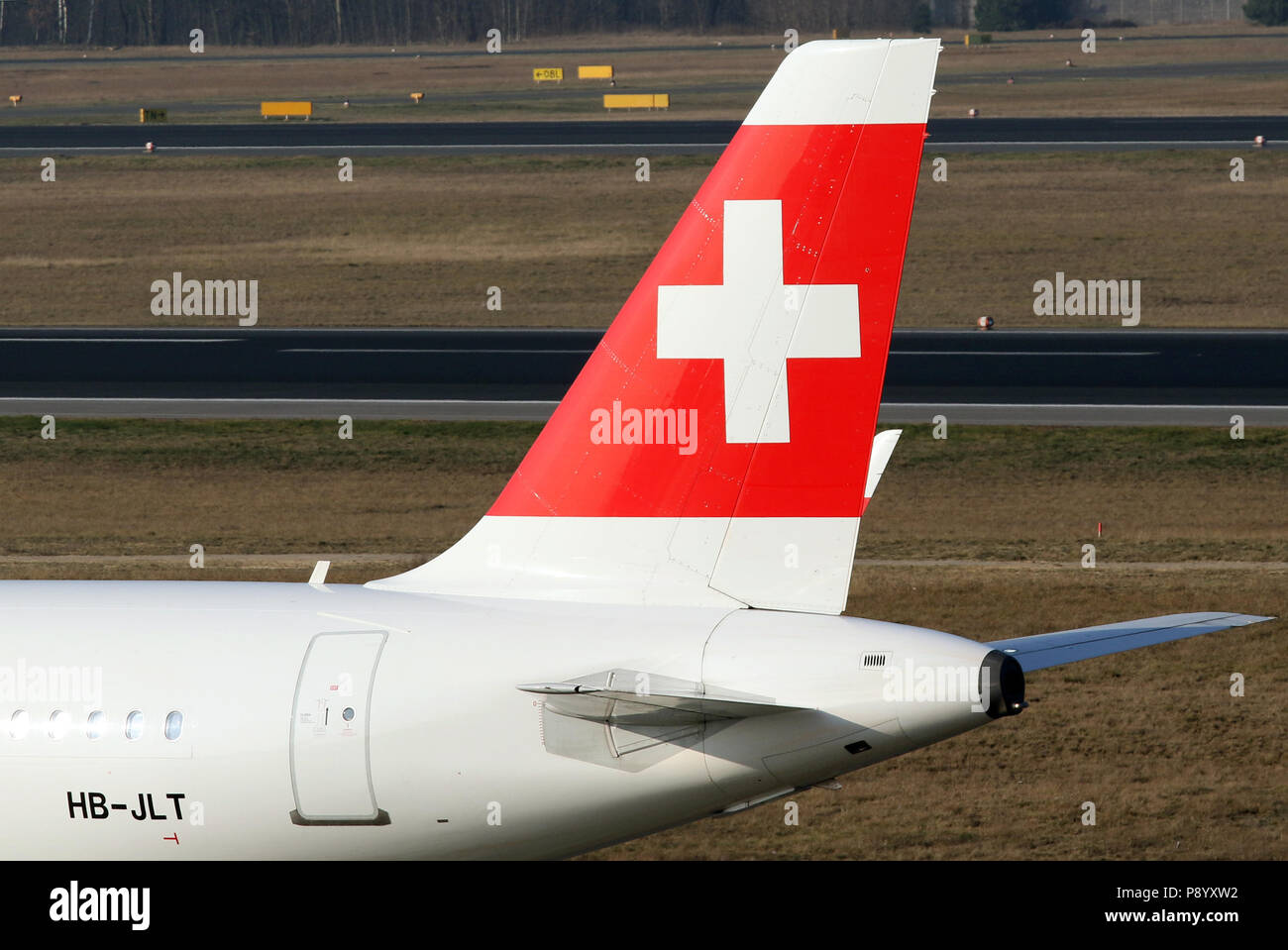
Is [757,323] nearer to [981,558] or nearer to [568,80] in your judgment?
[981,558]

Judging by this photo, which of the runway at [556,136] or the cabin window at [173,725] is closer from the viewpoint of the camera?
the cabin window at [173,725]

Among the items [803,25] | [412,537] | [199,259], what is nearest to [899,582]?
[412,537]

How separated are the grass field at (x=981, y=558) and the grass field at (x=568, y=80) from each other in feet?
250

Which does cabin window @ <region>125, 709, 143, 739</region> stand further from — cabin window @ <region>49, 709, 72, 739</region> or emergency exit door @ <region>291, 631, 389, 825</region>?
emergency exit door @ <region>291, 631, 389, 825</region>

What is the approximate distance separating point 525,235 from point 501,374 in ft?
87.8

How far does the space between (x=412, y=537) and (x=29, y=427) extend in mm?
15792

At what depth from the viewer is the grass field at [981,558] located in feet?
62.0

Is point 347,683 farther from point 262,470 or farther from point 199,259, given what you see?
point 199,259

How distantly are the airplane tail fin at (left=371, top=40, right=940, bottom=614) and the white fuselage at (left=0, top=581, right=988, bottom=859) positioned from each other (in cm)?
64

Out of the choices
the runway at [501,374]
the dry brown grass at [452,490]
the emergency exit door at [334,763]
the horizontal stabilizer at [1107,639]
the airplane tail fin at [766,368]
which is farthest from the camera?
the runway at [501,374]

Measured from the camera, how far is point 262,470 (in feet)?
133

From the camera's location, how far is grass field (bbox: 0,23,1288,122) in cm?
12069

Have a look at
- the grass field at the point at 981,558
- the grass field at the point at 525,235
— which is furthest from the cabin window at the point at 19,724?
the grass field at the point at 525,235

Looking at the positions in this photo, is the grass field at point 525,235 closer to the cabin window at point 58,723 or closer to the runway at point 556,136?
the runway at point 556,136
